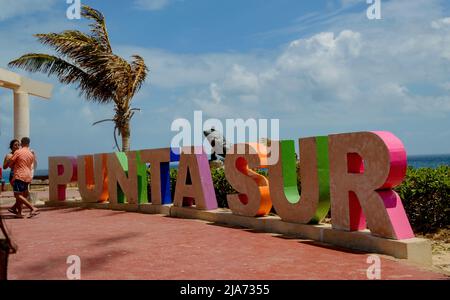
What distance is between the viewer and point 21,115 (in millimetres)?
17734

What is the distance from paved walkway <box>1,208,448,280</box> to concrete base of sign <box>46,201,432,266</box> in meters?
0.29

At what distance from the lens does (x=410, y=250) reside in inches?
250

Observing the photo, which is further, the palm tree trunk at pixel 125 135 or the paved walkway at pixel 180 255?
the palm tree trunk at pixel 125 135

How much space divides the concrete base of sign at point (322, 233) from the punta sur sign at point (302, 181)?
13 centimetres

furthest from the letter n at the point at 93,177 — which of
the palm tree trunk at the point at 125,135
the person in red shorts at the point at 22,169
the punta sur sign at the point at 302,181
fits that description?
the person in red shorts at the point at 22,169

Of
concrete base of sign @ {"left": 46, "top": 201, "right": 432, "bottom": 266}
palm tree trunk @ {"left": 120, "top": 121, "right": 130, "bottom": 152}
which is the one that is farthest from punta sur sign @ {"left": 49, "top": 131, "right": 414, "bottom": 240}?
palm tree trunk @ {"left": 120, "top": 121, "right": 130, "bottom": 152}

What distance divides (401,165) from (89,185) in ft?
33.4

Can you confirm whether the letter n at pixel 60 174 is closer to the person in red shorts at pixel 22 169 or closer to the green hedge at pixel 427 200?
the person in red shorts at pixel 22 169

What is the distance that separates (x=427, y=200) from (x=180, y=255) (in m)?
5.09

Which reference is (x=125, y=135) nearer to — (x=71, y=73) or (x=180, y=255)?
(x=71, y=73)

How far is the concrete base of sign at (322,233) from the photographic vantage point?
644cm
